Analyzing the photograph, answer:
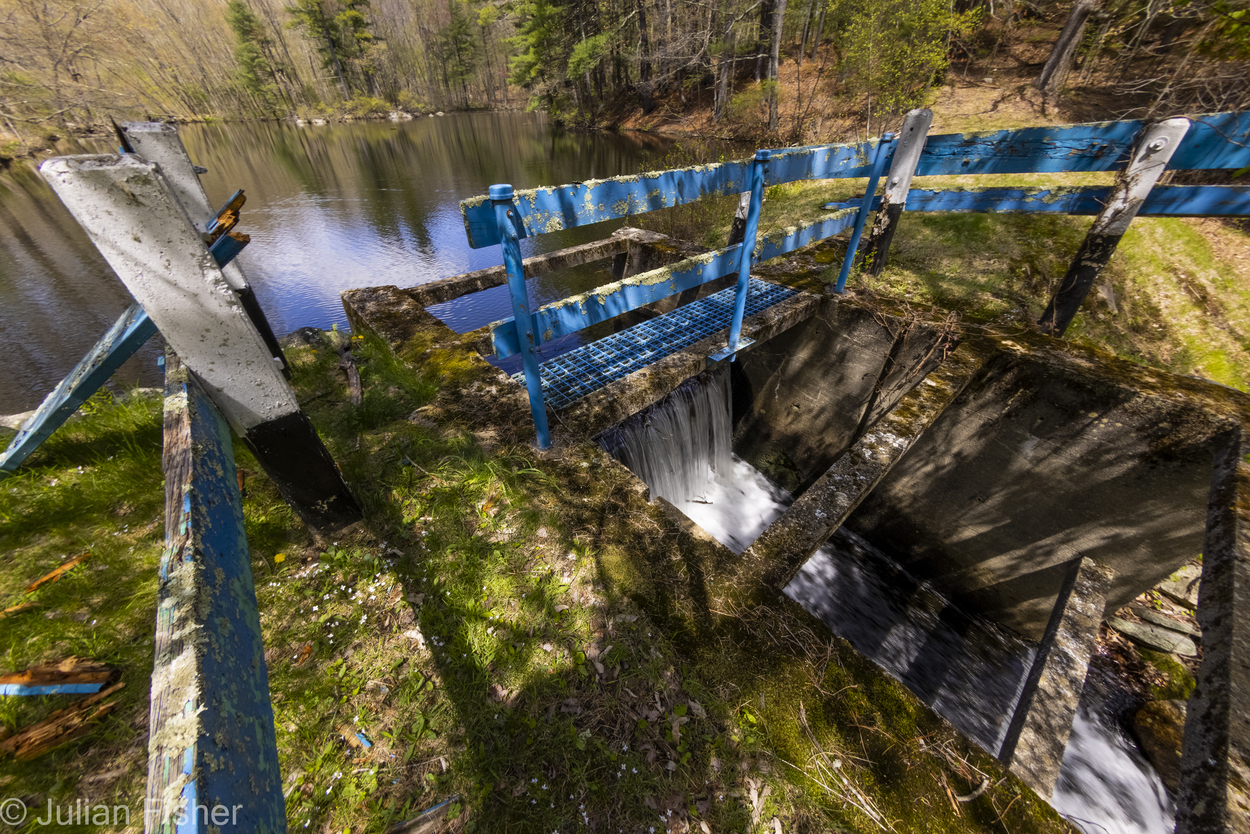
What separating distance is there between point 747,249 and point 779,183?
1.71 ft

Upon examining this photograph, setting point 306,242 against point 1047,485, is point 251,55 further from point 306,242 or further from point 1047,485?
point 1047,485

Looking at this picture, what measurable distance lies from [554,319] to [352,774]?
7.63 feet

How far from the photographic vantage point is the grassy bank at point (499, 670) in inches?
61.9

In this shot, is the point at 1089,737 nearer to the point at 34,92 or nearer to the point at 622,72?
the point at 34,92

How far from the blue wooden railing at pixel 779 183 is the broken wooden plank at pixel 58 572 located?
2.32 m

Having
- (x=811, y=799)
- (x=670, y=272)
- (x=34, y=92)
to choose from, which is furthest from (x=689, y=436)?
(x=34, y=92)

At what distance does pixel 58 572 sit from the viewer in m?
2.10

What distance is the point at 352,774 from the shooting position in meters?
1.63

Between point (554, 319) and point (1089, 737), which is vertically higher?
point (554, 319)

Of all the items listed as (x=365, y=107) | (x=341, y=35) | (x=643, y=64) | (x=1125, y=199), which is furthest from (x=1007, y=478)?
(x=341, y=35)

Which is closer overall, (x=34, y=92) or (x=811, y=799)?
(x=811, y=799)

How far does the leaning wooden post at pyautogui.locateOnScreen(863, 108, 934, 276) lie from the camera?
12.9 ft

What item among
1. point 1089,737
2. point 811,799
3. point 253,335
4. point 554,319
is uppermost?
point 253,335

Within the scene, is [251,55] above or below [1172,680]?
above
